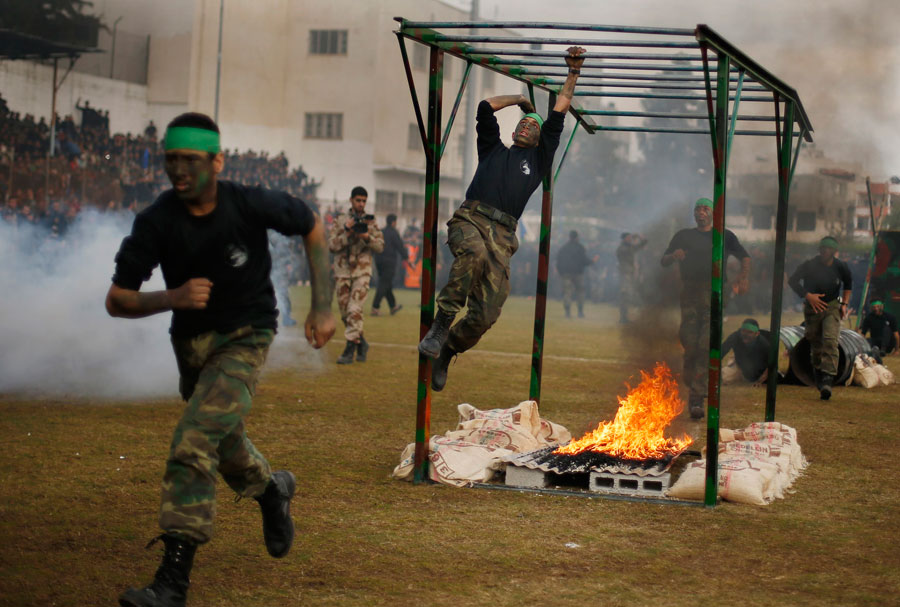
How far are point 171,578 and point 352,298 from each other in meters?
9.53

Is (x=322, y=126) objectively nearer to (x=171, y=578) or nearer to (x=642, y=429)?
(x=642, y=429)

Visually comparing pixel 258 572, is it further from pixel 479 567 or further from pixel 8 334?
pixel 8 334

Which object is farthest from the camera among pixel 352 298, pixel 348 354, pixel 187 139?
pixel 348 354

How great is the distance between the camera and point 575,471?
698cm

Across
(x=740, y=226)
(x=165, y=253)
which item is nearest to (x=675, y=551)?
(x=165, y=253)

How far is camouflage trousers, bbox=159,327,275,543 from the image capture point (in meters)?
4.27

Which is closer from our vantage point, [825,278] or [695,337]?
[695,337]

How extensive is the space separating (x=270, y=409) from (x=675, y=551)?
17.7 ft

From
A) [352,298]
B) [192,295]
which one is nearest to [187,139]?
[192,295]

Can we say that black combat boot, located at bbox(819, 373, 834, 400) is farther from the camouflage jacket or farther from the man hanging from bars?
the man hanging from bars

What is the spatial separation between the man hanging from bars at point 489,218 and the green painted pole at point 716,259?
1.01 meters

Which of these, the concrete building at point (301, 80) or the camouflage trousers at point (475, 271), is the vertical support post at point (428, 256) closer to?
the camouflage trousers at point (475, 271)

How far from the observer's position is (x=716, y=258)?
6457 mm

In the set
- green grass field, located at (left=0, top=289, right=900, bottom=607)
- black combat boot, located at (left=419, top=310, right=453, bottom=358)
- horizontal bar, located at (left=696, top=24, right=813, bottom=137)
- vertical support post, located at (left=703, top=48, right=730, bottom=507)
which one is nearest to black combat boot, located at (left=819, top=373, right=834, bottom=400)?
green grass field, located at (left=0, top=289, right=900, bottom=607)
